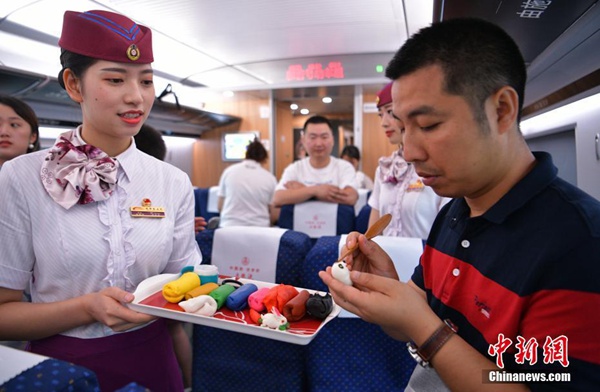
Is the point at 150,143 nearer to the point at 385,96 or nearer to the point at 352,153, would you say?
the point at 385,96

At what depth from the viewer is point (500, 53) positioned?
918 millimetres

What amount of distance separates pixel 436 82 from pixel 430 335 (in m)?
0.63

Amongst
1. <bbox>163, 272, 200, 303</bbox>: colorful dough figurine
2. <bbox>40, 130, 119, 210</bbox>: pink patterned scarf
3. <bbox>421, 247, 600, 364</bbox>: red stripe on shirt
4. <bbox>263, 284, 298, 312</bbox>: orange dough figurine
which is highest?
<bbox>40, 130, 119, 210</bbox>: pink patterned scarf

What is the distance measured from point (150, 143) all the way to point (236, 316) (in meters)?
1.89

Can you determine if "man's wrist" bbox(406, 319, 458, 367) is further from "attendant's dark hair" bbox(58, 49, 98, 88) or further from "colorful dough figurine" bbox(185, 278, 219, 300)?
"attendant's dark hair" bbox(58, 49, 98, 88)

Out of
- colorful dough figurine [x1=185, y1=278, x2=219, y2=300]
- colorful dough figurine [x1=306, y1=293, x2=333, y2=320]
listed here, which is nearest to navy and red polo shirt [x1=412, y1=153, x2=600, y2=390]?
colorful dough figurine [x1=306, y1=293, x2=333, y2=320]

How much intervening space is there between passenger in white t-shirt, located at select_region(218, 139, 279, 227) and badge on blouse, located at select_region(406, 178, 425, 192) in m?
2.09

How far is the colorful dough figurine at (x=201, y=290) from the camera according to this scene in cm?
123

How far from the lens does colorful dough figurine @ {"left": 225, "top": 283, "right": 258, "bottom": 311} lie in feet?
4.08

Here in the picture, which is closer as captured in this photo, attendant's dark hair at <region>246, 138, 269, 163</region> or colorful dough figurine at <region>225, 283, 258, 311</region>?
colorful dough figurine at <region>225, 283, 258, 311</region>

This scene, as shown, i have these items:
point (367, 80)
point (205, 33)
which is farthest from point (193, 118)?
point (367, 80)

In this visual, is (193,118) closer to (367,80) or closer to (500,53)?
(367,80)

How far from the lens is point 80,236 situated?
1.21 metres

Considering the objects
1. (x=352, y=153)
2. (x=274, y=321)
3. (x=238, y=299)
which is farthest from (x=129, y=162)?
(x=352, y=153)
